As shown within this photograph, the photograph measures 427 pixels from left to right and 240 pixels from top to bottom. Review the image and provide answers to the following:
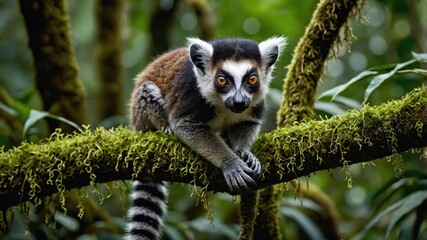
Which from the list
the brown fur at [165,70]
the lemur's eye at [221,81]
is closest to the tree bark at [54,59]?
the brown fur at [165,70]

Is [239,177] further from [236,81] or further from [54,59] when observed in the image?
[54,59]

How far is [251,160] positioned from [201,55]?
1.15m

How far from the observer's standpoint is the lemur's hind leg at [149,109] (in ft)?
16.1

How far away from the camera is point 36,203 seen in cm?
388

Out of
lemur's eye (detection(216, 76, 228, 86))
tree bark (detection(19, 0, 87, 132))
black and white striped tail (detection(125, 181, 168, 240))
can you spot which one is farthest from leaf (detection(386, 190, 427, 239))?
tree bark (detection(19, 0, 87, 132))

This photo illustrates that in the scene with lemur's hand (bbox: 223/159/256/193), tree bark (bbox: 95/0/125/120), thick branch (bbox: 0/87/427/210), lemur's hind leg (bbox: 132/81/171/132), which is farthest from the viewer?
tree bark (bbox: 95/0/125/120)

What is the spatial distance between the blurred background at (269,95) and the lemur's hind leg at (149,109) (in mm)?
666

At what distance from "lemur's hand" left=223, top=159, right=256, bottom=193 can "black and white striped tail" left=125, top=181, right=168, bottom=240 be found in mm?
1125

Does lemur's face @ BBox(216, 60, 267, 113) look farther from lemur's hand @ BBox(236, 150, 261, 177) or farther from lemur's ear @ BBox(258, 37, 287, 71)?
lemur's hand @ BBox(236, 150, 261, 177)

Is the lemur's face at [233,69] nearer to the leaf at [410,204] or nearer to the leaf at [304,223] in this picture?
the leaf at [410,204]

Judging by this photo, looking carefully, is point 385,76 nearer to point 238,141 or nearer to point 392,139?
point 392,139

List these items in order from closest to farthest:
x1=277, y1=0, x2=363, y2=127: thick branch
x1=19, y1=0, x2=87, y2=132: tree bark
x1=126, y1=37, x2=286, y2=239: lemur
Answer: x1=126, y1=37, x2=286, y2=239: lemur < x1=277, y1=0, x2=363, y2=127: thick branch < x1=19, y1=0, x2=87, y2=132: tree bark

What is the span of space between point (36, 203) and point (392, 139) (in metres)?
2.45

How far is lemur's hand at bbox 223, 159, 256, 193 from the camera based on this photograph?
3.53 meters
